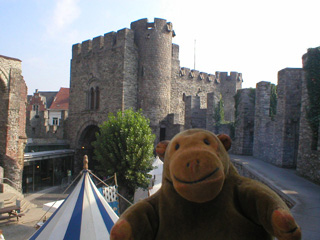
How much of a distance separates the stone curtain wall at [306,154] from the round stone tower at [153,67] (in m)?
10.9

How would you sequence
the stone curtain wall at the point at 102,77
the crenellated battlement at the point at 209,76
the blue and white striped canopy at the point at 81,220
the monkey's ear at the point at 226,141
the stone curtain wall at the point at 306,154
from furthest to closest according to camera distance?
1. the crenellated battlement at the point at 209,76
2. the stone curtain wall at the point at 102,77
3. the stone curtain wall at the point at 306,154
4. the blue and white striped canopy at the point at 81,220
5. the monkey's ear at the point at 226,141

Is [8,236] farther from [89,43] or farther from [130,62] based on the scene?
[89,43]

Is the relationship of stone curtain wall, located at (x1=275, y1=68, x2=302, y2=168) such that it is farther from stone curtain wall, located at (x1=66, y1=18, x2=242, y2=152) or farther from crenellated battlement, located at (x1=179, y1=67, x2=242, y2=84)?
crenellated battlement, located at (x1=179, y1=67, x2=242, y2=84)

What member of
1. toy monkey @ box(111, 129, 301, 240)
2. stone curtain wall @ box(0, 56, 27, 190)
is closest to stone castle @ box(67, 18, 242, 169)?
stone curtain wall @ box(0, 56, 27, 190)

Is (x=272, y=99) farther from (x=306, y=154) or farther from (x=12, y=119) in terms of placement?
(x=12, y=119)

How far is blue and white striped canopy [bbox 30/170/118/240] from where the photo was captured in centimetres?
617

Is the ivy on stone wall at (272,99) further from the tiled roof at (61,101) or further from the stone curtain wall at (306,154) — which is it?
the tiled roof at (61,101)

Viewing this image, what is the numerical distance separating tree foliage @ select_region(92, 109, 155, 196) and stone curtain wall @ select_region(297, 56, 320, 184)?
6822 millimetres

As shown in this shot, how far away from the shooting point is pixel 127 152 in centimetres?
1357

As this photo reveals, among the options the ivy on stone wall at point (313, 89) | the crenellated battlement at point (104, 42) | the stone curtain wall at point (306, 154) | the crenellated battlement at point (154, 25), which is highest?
the crenellated battlement at point (154, 25)

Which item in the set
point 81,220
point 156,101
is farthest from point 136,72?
point 81,220

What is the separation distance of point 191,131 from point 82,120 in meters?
21.8

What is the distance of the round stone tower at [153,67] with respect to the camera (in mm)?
20656

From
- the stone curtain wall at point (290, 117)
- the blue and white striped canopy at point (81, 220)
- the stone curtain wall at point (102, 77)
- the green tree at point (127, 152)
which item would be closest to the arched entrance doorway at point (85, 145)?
the stone curtain wall at point (102, 77)
